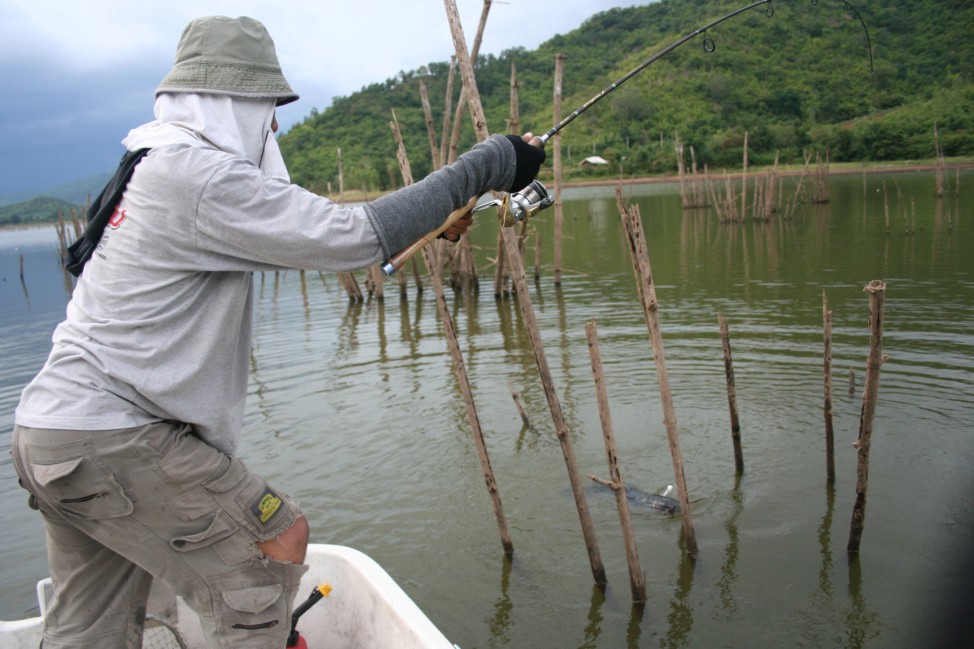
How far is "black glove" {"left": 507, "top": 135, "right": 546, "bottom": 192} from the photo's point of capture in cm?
242

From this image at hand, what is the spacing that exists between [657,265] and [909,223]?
27.0 feet

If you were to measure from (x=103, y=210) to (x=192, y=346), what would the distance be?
0.46 meters

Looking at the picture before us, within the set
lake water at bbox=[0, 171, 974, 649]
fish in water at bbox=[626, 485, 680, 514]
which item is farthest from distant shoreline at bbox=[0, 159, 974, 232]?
fish in water at bbox=[626, 485, 680, 514]

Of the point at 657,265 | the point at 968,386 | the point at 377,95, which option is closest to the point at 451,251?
the point at 657,265

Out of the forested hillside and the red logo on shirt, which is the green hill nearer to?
the forested hillside

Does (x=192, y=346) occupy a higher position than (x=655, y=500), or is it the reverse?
(x=192, y=346)

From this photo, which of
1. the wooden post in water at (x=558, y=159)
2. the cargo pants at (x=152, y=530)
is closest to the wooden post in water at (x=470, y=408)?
the cargo pants at (x=152, y=530)

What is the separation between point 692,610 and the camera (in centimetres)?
407

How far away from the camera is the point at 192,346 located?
6.88 ft

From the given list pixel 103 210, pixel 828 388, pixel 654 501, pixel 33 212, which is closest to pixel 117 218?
pixel 103 210

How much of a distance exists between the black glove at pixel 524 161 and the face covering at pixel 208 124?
74 cm

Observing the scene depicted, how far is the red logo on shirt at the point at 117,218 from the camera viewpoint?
2.05 m

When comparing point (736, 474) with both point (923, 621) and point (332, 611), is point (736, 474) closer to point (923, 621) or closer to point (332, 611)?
point (923, 621)

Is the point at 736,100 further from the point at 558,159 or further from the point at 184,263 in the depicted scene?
the point at 184,263
